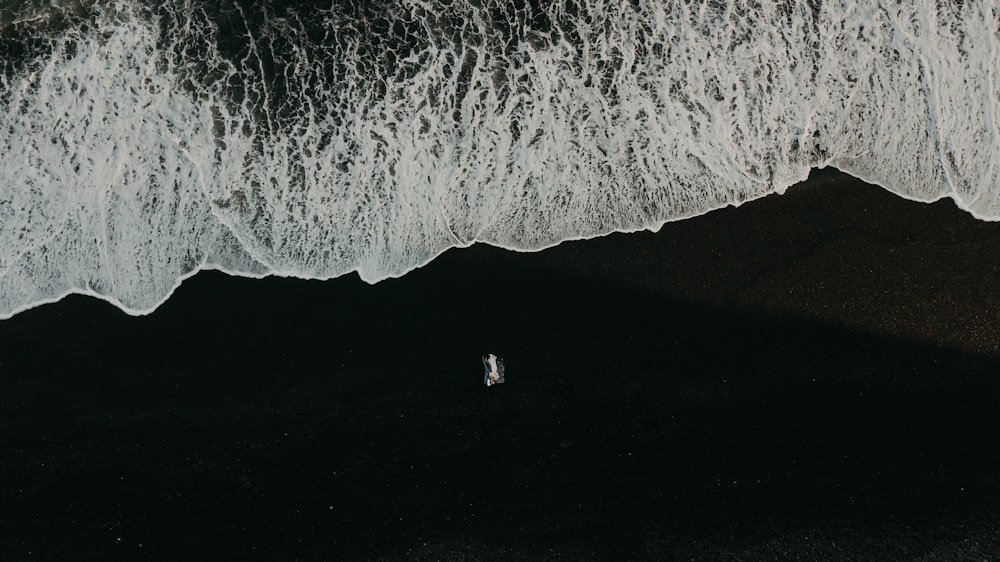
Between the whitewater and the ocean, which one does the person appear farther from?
the whitewater

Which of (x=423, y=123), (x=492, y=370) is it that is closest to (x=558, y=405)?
(x=492, y=370)

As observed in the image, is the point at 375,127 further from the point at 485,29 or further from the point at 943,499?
the point at 943,499

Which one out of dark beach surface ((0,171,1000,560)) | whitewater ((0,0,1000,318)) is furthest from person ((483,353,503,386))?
whitewater ((0,0,1000,318))

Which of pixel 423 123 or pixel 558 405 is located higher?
pixel 423 123

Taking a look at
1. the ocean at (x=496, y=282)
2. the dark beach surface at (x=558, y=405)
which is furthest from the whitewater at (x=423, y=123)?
the dark beach surface at (x=558, y=405)

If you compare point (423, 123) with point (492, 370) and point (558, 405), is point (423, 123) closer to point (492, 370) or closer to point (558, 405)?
point (492, 370)
